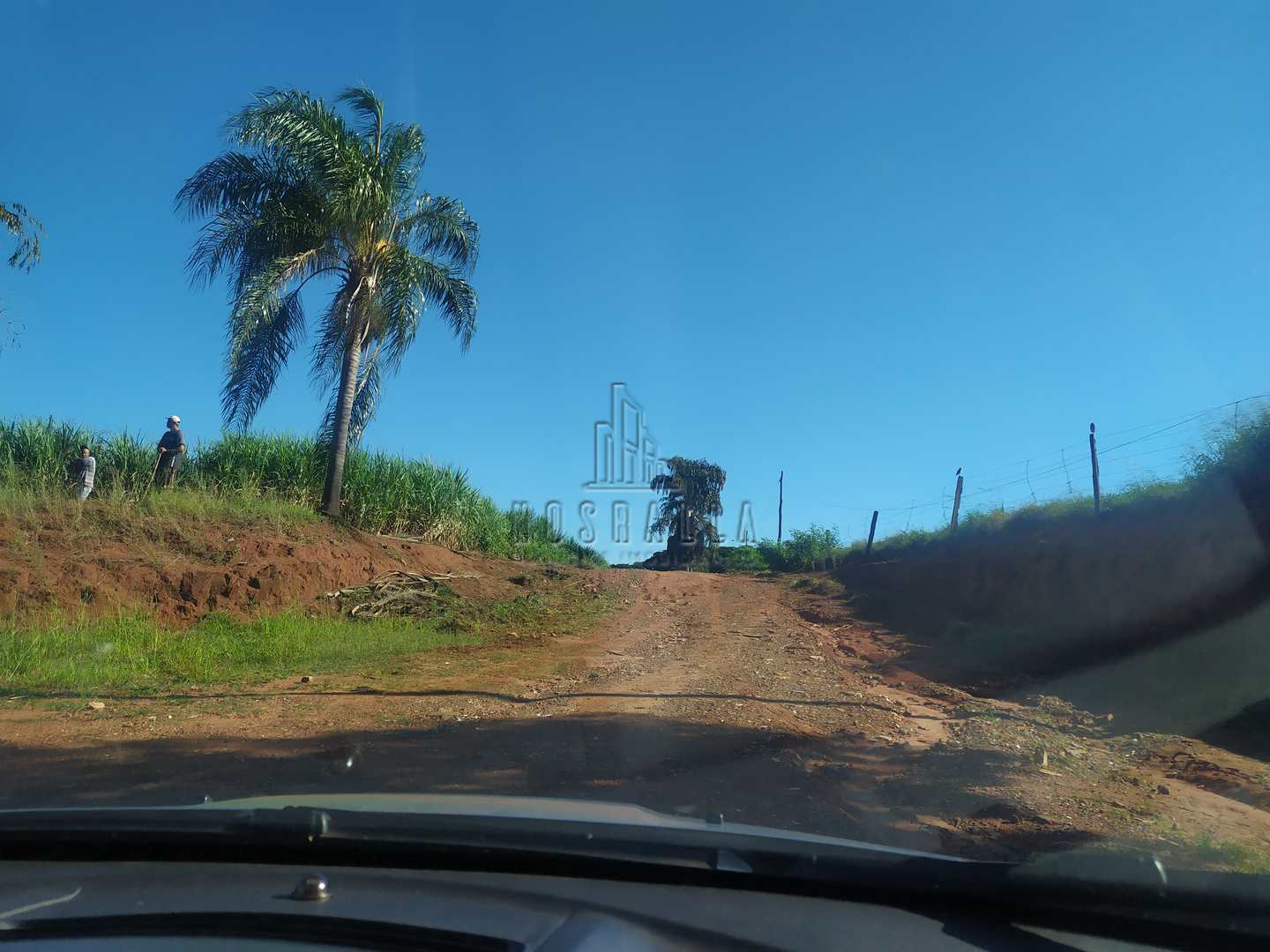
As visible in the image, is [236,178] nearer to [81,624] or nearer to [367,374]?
[367,374]

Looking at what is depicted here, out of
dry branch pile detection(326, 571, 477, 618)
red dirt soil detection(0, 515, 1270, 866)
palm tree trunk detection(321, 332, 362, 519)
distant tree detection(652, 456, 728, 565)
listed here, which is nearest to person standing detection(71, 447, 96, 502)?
red dirt soil detection(0, 515, 1270, 866)

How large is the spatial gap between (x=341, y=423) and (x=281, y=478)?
300cm

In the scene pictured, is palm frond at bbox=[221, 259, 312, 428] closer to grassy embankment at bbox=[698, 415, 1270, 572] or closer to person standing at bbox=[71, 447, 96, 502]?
person standing at bbox=[71, 447, 96, 502]

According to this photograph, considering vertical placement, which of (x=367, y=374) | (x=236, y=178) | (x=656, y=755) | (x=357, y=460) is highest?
(x=236, y=178)

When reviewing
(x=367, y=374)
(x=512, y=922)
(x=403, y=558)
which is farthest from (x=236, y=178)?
(x=512, y=922)

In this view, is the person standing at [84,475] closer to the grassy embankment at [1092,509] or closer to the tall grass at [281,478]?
the tall grass at [281,478]

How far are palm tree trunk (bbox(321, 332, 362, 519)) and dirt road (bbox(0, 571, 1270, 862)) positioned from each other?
7.78 m

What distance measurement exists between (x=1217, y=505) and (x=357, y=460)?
16.0 metres

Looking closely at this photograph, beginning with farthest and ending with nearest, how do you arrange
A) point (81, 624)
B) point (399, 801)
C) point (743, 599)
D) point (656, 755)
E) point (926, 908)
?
1. point (743, 599)
2. point (81, 624)
3. point (656, 755)
4. point (399, 801)
5. point (926, 908)

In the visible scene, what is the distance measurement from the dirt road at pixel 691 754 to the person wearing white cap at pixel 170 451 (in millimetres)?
9211

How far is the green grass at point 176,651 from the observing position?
906 cm

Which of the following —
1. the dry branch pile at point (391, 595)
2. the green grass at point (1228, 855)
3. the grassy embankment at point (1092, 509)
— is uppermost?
the grassy embankment at point (1092, 509)

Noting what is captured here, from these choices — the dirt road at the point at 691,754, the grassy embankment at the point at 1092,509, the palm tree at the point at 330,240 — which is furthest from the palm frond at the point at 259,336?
the grassy embankment at the point at 1092,509

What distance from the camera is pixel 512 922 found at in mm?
2111
